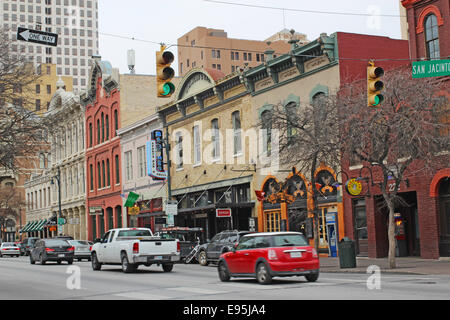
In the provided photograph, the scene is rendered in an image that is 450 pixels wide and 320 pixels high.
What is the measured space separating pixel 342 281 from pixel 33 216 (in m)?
69.4

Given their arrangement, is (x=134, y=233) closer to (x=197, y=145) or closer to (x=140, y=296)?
(x=140, y=296)

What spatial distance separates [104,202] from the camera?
58844mm

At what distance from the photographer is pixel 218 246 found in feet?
96.8

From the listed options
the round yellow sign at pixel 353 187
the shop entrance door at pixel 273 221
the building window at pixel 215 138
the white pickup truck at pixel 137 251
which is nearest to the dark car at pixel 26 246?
the building window at pixel 215 138

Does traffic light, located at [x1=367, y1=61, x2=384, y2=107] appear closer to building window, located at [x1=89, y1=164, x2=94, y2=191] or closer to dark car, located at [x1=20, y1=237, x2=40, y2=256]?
dark car, located at [x1=20, y1=237, x2=40, y2=256]

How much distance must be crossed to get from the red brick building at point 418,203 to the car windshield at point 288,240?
910 centimetres

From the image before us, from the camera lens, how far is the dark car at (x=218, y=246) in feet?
94.4

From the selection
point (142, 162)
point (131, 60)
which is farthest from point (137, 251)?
point (131, 60)

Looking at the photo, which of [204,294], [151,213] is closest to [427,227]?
[204,294]

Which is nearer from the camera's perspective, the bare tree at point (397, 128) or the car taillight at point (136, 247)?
the bare tree at point (397, 128)

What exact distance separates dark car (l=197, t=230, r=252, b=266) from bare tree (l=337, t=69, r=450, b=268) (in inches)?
289

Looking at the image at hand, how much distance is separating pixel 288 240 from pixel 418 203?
1157 cm

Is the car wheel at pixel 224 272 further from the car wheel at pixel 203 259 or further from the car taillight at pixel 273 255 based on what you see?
the car wheel at pixel 203 259

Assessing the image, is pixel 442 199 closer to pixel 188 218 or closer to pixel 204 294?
pixel 204 294
